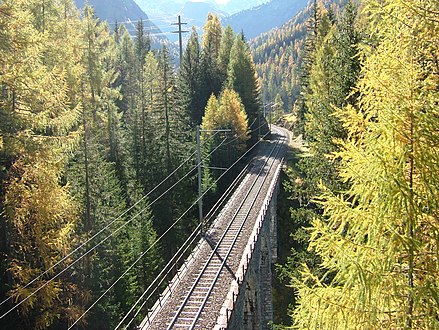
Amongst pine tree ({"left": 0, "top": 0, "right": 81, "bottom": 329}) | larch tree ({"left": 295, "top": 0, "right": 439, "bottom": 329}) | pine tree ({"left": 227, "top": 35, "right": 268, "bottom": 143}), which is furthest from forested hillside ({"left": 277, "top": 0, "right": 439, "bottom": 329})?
pine tree ({"left": 227, "top": 35, "right": 268, "bottom": 143})

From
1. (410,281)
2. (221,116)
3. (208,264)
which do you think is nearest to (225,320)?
(208,264)

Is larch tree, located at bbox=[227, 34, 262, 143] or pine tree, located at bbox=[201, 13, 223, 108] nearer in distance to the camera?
pine tree, located at bbox=[201, 13, 223, 108]

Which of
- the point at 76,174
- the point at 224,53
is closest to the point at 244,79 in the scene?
the point at 224,53

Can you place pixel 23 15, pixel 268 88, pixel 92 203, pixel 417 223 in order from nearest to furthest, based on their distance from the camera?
pixel 417 223 → pixel 23 15 → pixel 92 203 → pixel 268 88

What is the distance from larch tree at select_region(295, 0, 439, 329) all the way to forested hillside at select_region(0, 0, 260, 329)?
23.5 ft

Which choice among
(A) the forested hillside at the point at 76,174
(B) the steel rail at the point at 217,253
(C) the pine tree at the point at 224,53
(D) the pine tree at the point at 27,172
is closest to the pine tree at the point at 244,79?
(C) the pine tree at the point at 224,53

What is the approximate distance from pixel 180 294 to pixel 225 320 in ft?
10.7

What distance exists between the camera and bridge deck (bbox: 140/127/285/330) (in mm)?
16031

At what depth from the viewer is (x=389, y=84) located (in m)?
5.35

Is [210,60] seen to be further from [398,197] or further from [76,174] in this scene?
[398,197]

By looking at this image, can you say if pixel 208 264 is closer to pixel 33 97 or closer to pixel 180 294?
pixel 180 294

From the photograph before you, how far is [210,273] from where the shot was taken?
784 inches

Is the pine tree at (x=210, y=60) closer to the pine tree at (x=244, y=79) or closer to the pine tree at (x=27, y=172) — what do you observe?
the pine tree at (x=244, y=79)

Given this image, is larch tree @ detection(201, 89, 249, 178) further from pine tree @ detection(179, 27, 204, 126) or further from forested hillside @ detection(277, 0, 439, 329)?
forested hillside @ detection(277, 0, 439, 329)
